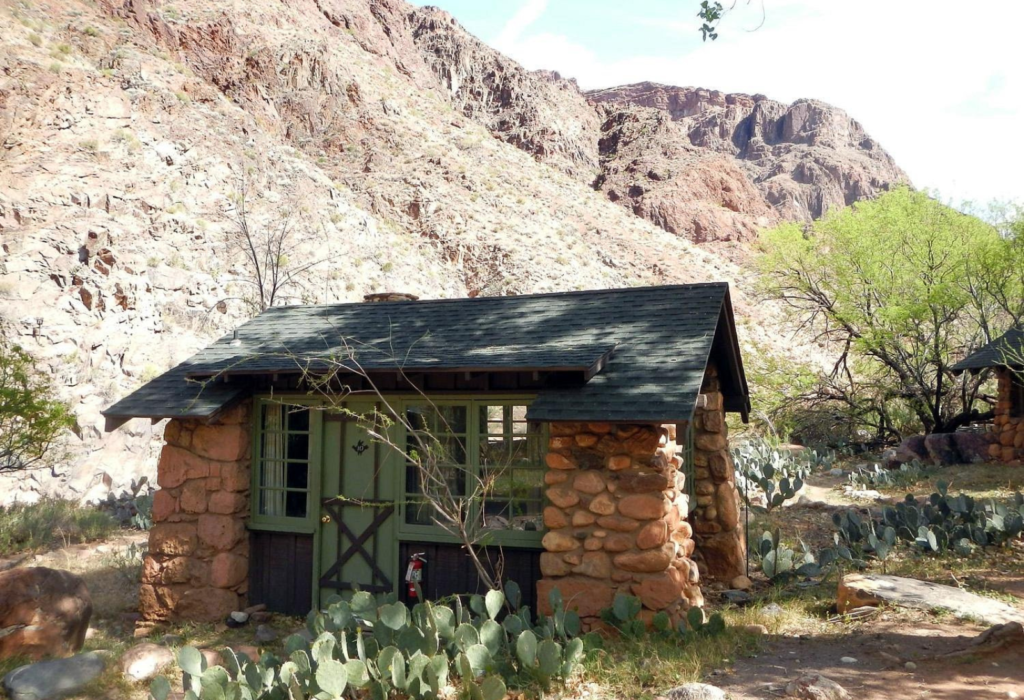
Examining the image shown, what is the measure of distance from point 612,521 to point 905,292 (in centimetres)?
1589

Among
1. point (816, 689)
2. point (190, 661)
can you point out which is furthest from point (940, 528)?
point (190, 661)

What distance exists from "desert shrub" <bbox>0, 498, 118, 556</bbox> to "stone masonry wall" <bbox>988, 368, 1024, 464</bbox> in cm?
1680

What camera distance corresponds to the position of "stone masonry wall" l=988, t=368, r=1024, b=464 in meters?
14.8

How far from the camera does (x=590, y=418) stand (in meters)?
5.86

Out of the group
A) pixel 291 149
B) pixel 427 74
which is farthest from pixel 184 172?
pixel 427 74

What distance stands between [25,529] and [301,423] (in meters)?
6.65

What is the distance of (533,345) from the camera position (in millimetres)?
6859

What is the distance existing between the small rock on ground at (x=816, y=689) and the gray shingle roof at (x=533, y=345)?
1902 millimetres

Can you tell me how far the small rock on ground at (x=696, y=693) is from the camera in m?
4.46

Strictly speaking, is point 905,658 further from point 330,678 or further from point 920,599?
point 330,678

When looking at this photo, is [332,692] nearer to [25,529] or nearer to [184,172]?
[25,529]

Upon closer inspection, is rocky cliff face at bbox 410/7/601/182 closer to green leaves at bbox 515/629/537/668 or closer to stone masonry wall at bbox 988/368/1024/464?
stone masonry wall at bbox 988/368/1024/464

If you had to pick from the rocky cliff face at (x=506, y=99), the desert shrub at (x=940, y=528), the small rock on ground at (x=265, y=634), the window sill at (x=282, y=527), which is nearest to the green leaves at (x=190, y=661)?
the small rock on ground at (x=265, y=634)

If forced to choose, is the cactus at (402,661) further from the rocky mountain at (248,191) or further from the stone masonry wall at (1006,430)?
the stone masonry wall at (1006,430)
